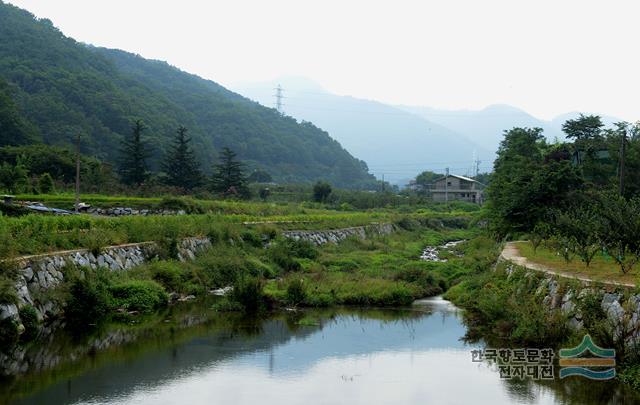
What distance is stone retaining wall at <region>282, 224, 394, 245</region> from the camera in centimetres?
3881

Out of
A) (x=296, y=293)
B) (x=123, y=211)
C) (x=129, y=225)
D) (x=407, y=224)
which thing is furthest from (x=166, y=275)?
(x=407, y=224)

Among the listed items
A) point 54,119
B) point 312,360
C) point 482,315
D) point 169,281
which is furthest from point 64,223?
point 54,119

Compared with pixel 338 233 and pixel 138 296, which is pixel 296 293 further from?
pixel 338 233

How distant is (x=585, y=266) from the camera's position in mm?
20891

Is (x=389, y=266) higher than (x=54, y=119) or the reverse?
the reverse

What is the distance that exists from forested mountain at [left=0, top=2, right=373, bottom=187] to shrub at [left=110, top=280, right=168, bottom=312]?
49577mm

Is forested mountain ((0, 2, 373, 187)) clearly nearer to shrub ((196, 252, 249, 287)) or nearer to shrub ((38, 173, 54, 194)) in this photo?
shrub ((38, 173, 54, 194))

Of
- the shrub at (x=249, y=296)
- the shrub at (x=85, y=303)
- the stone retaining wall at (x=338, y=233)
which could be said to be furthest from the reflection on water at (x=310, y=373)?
the stone retaining wall at (x=338, y=233)

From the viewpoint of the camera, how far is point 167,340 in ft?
60.7

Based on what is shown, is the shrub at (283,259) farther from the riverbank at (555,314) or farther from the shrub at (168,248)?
the riverbank at (555,314)

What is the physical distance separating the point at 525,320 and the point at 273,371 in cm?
687

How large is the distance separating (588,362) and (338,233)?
2916cm

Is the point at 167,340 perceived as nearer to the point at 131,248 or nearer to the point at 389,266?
the point at 131,248

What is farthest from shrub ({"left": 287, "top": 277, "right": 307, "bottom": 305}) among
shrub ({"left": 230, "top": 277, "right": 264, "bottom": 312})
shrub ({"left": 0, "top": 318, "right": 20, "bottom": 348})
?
shrub ({"left": 0, "top": 318, "right": 20, "bottom": 348})
